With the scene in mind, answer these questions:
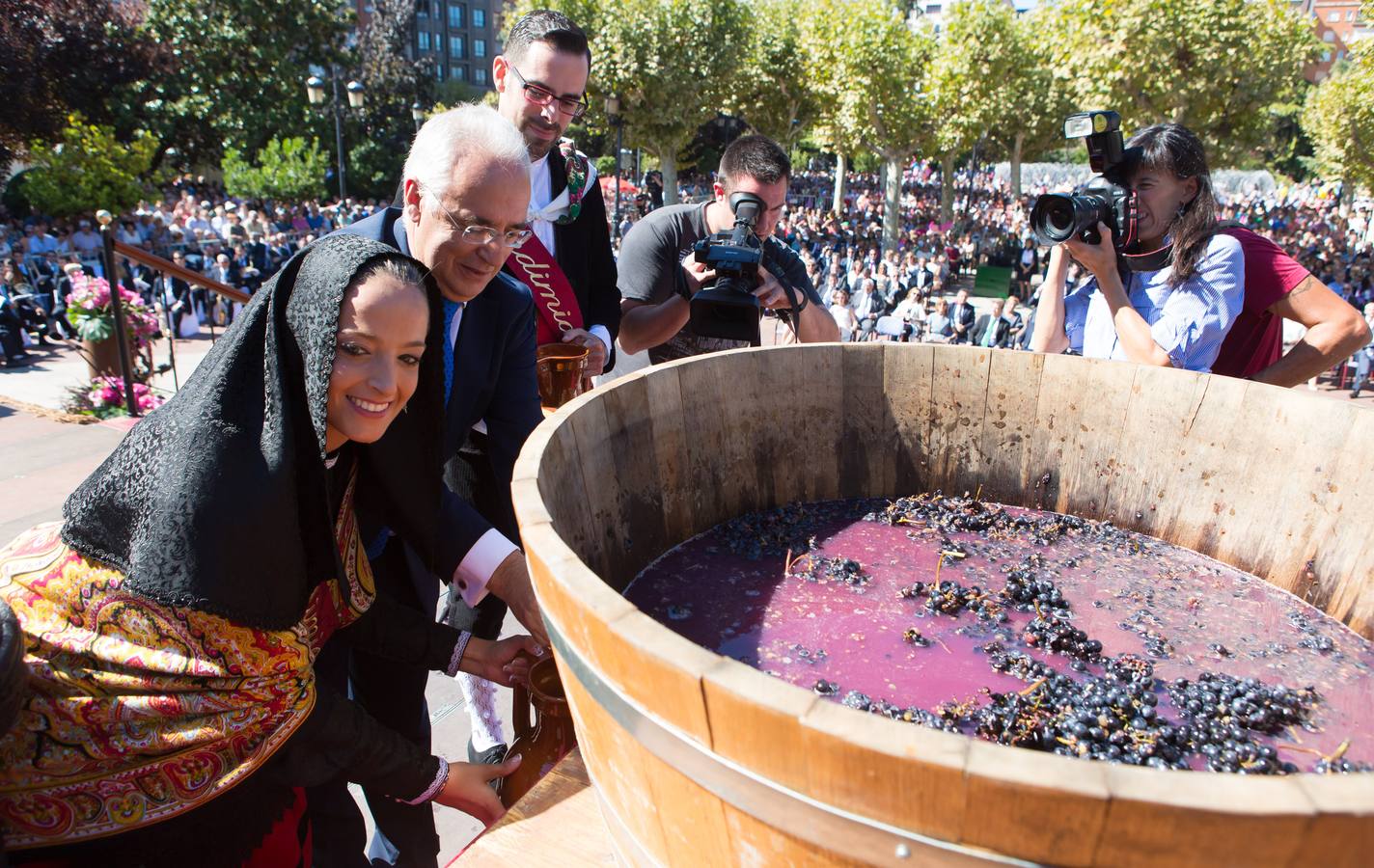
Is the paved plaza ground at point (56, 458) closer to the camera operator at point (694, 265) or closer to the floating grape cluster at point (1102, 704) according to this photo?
the camera operator at point (694, 265)

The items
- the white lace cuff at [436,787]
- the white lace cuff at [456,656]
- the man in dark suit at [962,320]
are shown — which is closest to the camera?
the white lace cuff at [436,787]

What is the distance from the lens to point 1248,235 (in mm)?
2676

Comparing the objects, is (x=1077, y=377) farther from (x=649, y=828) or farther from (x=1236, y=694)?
(x=649, y=828)

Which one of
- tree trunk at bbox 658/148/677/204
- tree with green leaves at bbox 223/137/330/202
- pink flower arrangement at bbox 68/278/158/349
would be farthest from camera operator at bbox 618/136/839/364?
tree with green leaves at bbox 223/137/330/202

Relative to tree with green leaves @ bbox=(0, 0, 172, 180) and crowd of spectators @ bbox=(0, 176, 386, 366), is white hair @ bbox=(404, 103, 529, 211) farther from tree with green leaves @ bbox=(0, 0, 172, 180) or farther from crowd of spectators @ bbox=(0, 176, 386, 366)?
tree with green leaves @ bbox=(0, 0, 172, 180)

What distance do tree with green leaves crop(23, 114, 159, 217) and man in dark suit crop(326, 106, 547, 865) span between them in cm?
1718

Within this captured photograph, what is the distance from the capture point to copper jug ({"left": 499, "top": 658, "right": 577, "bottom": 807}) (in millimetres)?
1790

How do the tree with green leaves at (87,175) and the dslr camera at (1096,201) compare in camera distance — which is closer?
the dslr camera at (1096,201)

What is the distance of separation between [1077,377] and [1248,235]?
96cm

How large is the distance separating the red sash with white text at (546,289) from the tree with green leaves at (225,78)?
→ 3079 cm

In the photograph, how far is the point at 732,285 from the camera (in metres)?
2.79

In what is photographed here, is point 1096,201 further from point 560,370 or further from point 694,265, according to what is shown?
point 560,370

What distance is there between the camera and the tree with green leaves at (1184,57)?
1566 cm

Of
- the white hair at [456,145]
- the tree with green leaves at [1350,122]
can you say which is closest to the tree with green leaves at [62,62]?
the white hair at [456,145]
